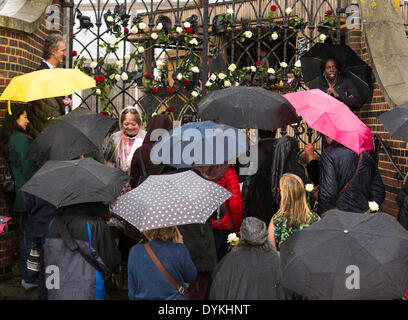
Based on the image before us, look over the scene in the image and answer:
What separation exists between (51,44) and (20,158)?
4.81 ft

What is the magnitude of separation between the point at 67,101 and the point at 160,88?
140 centimetres

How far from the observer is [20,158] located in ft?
16.5

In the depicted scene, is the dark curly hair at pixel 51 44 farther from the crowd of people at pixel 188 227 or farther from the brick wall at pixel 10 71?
the brick wall at pixel 10 71

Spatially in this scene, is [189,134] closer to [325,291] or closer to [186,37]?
[325,291]

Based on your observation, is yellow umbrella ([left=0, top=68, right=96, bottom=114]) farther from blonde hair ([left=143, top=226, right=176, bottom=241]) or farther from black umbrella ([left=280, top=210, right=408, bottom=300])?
black umbrella ([left=280, top=210, right=408, bottom=300])

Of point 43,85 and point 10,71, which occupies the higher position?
point 10,71

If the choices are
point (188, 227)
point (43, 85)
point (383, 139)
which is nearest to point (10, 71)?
point (43, 85)

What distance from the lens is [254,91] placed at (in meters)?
4.98

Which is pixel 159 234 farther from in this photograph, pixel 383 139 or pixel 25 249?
pixel 383 139

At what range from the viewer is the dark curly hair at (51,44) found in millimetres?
5730

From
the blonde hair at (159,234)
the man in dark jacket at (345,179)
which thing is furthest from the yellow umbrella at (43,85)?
the man in dark jacket at (345,179)

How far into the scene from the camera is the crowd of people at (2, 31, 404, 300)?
3.41 metres

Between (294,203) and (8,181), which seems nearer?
(294,203)

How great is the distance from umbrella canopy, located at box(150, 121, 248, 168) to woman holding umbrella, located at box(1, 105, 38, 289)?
4.36 ft
